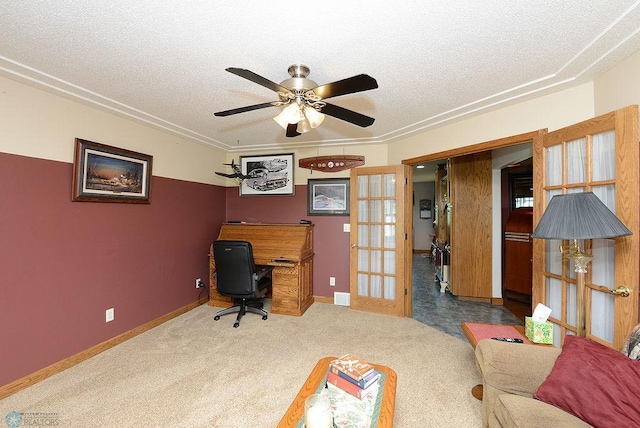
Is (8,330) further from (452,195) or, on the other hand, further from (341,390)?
(452,195)

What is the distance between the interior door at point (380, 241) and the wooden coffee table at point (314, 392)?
2018 millimetres

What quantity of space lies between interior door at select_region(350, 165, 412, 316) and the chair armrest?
2.03m

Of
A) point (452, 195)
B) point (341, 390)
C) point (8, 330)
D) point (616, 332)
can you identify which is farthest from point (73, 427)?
point (452, 195)

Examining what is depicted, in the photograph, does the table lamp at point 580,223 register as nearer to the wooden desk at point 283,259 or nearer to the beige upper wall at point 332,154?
the beige upper wall at point 332,154

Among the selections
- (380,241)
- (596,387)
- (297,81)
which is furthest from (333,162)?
(596,387)

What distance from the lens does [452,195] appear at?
14.1 ft

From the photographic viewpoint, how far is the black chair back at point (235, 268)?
122 inches

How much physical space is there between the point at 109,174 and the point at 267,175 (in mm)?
2091

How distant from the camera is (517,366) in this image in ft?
4.75

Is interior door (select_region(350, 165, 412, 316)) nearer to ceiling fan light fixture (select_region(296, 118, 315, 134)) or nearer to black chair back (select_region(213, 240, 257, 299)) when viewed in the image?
black chair back (select_region(213, 240, 257, 299))

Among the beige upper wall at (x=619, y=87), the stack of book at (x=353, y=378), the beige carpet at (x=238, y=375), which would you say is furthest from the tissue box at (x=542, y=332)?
the beige upper wall at (x=619, y=87)

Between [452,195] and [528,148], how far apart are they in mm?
1224

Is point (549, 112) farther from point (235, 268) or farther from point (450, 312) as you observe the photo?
point (235, 268)

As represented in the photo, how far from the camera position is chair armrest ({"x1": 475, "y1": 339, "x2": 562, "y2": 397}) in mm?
1409
